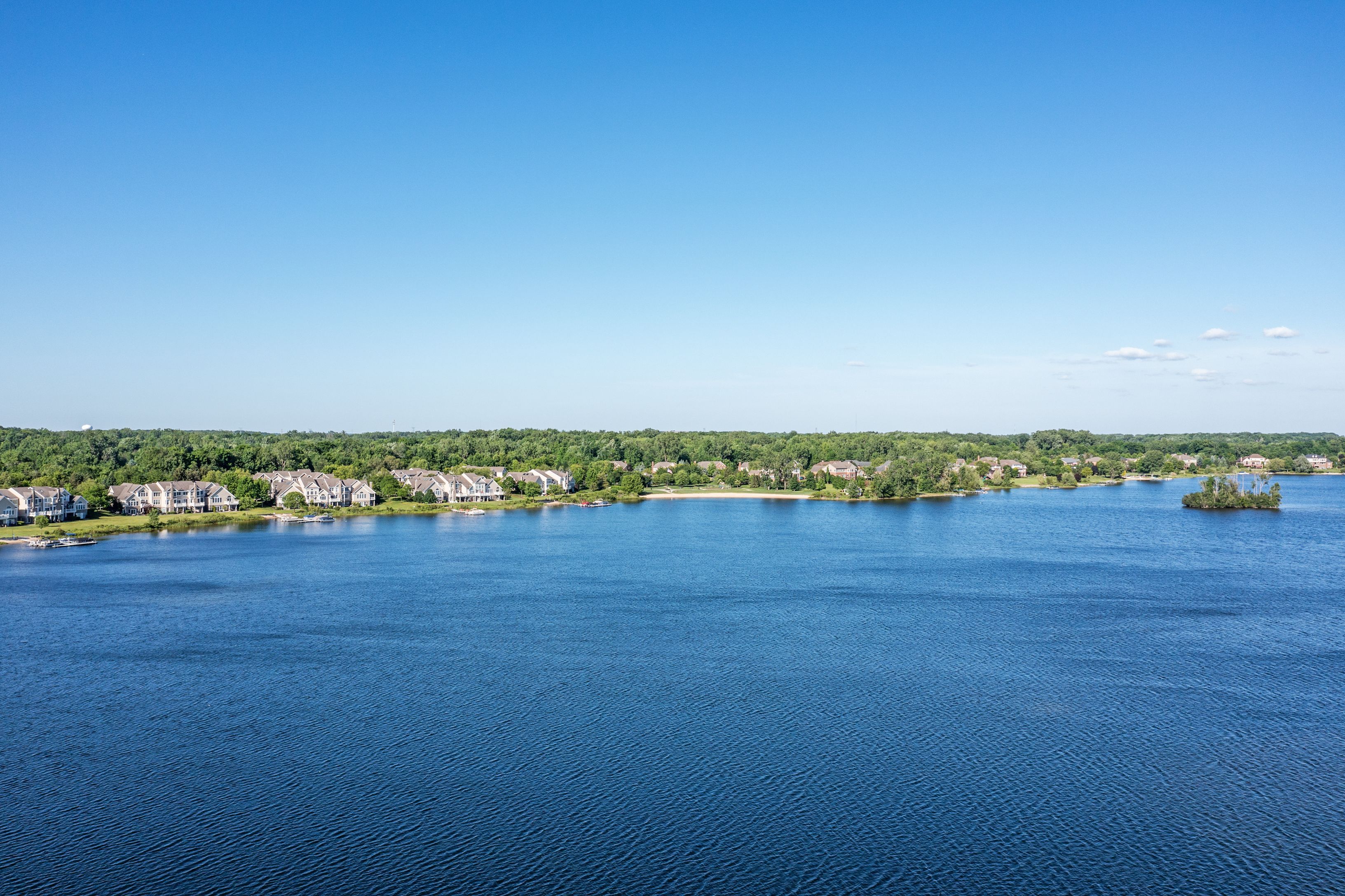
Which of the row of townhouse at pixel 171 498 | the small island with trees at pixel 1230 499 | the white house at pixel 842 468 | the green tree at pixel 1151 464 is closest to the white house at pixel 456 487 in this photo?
the row of townhouse at pixel 171 498

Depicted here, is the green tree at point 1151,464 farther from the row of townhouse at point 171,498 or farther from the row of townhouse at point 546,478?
the row of townhouse at point 171,498

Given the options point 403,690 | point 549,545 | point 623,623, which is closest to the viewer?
point 403,690

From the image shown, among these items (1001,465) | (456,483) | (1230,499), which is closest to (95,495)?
(456,483)

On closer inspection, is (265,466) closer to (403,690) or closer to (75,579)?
(75,579)

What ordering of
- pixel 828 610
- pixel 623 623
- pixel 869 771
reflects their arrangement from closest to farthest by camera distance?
pixel 869 771
pixel 623 623
pixel 828 610

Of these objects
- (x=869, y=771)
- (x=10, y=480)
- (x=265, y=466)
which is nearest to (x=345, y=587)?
(x=869, y=771)

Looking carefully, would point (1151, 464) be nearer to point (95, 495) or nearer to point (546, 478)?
point (546, 478)
